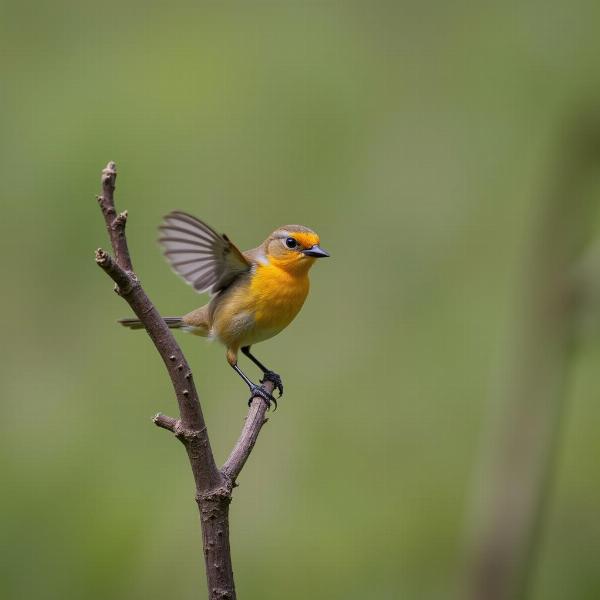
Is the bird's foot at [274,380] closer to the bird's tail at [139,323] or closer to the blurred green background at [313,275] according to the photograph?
the bird's tail at [139,323]

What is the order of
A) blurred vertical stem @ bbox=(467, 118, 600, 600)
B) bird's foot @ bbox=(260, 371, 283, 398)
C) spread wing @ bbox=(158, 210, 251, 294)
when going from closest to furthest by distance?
blurred vertical stem @ bbox=(467, 118, 600, 600) → spread wing @ bbox=(158, 210, 251, 294) → bird's foot @ bbox=(260, 371, 283, 398)

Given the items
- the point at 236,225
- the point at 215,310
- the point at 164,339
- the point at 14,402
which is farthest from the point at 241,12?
the point at 164,339

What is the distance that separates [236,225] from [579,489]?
9.17 feet

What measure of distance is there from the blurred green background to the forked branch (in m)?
2.16

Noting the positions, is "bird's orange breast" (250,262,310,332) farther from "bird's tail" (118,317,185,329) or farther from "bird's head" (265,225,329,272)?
"bird's tail" (118,317,185,329)

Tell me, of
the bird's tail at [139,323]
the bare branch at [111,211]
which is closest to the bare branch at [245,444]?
the bare branch at [111,211]

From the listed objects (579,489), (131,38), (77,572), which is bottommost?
(77,572)

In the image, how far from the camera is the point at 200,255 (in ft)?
13.2

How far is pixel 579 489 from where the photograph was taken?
5.21 meters

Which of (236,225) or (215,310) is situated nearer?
(215,310)

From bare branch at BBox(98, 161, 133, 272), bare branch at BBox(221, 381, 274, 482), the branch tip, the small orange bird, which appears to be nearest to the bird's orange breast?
the small orange bird

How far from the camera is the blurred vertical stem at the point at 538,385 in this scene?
9.33 feet

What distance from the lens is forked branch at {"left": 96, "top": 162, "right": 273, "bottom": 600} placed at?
2250 mm

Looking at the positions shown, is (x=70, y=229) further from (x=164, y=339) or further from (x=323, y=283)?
(x=164, y=339)
